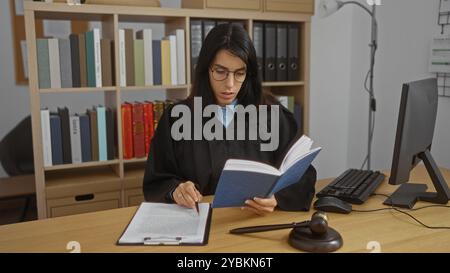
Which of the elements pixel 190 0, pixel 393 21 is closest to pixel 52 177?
pixel 190 0

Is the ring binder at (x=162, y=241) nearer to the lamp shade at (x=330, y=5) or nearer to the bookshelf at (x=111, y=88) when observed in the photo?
the bookshelf at (x=111, y=88)

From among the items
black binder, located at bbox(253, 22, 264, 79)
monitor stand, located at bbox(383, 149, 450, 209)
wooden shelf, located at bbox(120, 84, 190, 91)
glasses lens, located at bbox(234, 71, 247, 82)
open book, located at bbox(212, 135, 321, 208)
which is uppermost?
black binder, located at bbox(253, 22, 264, 79)

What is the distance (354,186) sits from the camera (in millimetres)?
1637

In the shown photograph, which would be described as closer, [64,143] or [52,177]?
[64,143]

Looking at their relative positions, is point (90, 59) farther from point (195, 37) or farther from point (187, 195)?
point (187, 195)

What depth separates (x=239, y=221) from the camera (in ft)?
4.41

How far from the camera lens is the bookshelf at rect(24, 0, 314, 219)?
89.9 inches

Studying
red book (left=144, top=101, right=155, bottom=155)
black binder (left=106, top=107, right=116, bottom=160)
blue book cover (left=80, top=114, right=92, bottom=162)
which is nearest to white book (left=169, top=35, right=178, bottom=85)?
red book (left=144, top=101, right=155, bottom=155)

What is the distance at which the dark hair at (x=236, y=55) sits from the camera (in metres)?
1.59

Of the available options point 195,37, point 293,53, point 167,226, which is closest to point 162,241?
point 167,226

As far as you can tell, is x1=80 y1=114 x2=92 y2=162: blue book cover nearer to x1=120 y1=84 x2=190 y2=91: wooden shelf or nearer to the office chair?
x1=120 y1=84 x2=190 y2=91: wooden shelf

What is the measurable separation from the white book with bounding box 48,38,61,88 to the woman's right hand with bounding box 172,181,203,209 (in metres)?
1.26

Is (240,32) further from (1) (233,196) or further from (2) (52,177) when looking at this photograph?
(2) (52,177)
